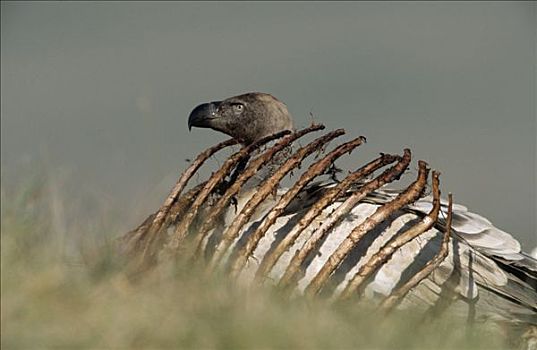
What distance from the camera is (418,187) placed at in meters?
5.36

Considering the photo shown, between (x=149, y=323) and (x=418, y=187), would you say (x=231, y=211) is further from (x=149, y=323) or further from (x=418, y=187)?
(x=149, y=323)

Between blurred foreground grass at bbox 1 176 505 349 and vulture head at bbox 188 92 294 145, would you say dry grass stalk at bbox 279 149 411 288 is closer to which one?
blurred foreground grass at bbox 1 176 505 349

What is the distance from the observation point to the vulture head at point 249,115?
8.07 meters

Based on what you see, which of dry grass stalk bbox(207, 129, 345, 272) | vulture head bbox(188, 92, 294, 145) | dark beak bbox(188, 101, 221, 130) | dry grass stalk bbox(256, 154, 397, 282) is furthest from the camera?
vulture head bbox(188, 92, 294, 145)

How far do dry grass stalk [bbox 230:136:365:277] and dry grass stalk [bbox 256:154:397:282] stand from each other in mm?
106

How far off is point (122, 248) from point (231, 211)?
115 cm

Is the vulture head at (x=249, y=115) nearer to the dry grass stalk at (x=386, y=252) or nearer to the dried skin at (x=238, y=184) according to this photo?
the dried skin at (x=238, y=184)

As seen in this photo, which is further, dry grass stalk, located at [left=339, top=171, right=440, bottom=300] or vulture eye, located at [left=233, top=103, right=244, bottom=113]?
vulture eye, located at [left=233, top=103, right=244, bottom=113]

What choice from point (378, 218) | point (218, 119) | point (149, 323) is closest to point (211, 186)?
point (378, 218)

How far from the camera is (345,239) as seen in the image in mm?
5234

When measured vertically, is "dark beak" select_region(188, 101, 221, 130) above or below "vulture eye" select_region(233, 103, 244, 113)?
below

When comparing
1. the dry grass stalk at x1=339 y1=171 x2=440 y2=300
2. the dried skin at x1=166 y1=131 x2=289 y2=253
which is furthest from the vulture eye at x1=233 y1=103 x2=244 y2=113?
the dry grass stalk at x1=339 y1=171 x2=440 y2=300

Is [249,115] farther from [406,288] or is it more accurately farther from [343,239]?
[406,288]

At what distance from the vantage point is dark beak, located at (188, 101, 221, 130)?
7879mm
